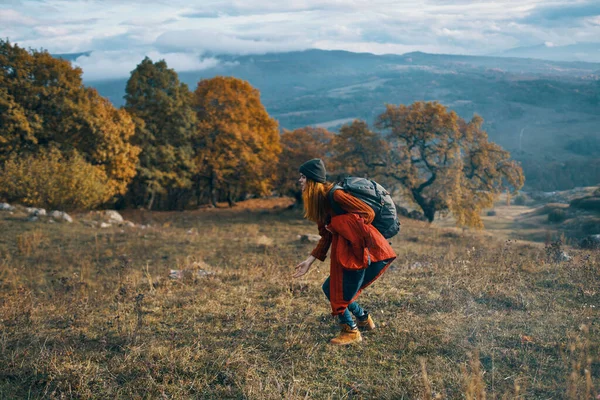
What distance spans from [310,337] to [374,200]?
1.90 metres

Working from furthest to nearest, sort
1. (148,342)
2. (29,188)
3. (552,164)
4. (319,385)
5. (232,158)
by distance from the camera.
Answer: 1. (552,164)
2. (232,158)
3. (29,188)
4. (148,342)
5. (319,385)

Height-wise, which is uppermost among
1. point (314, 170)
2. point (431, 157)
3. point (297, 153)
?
point (314, 170)

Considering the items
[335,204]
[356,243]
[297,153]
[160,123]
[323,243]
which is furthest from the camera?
[160,123]

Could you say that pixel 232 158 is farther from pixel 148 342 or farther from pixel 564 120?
pixel 564 120

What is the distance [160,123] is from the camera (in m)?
35.3

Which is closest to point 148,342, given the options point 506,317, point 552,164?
point 506,317

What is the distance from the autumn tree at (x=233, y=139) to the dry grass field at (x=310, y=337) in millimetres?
27689

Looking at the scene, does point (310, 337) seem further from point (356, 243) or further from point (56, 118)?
point (56, 118)

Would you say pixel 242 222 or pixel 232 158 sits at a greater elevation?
pixel 232 158

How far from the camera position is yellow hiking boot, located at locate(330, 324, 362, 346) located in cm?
522

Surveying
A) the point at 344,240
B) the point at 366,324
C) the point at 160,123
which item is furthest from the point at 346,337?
the point at 160,123

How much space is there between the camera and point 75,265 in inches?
492

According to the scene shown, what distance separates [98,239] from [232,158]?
72.8ft

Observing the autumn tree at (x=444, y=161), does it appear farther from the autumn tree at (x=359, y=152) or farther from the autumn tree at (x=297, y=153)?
the autumn tree at (x=297, y=153)
